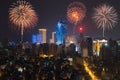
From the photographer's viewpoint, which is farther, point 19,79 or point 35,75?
point 35,75

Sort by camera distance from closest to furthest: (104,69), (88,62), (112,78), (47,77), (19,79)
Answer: (19,79)
(47,77)
(112,78)
(104,69)
(88,62)

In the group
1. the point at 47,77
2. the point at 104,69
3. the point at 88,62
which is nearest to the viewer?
the point at 47,77

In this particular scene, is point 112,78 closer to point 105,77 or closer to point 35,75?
point 105,77

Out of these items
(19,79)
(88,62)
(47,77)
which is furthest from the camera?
(88,62)

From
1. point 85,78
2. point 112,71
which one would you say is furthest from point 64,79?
point 112,71

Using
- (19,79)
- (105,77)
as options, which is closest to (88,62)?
(105,77)

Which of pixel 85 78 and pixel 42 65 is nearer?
pixel 85 78

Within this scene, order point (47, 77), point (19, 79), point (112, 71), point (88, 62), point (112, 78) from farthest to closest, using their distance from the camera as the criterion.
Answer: point (88, 62)
point (112, 71)
point (112, 78)
point (47, 77)
point (19, 79)

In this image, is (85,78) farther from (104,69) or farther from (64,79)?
(104,69)

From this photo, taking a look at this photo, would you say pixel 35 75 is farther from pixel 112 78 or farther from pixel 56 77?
pixel 112 78
